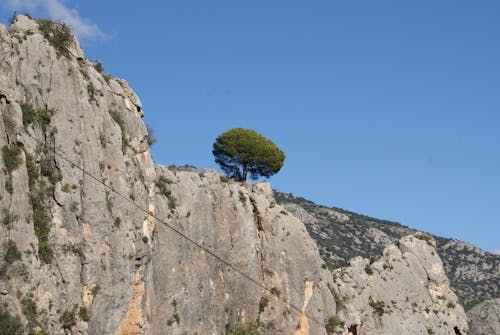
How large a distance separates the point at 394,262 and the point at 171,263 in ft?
121

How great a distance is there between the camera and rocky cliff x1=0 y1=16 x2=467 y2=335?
136 ft

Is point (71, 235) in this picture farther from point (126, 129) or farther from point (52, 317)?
point (126, 129)

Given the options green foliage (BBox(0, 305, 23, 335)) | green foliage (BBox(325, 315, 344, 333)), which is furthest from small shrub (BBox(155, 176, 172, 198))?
green foliage (BBox(325, 315, 344, 333))

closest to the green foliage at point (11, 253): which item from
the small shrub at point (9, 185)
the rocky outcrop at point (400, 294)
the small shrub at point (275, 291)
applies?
the small shrub at point (9, 185)

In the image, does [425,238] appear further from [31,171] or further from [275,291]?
[31,171]

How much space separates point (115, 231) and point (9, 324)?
11.2 m

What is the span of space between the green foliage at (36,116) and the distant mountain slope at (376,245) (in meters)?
89.0

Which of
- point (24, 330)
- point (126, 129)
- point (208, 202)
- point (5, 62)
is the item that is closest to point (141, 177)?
point (126, 129)

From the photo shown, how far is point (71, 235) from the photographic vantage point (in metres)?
43.7

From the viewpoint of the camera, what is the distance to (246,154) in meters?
78.0

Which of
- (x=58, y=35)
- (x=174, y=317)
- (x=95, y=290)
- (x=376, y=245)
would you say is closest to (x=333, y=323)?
(x=174, y=317)

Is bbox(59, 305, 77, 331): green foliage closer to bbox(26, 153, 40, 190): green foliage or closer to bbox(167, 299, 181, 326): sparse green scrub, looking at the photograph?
bbox(26, 153, 40, 190): green foliage

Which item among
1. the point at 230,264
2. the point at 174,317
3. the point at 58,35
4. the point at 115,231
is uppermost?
the point at 58,35

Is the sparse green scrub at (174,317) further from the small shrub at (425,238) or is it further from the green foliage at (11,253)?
the small shrub at (425,238)
